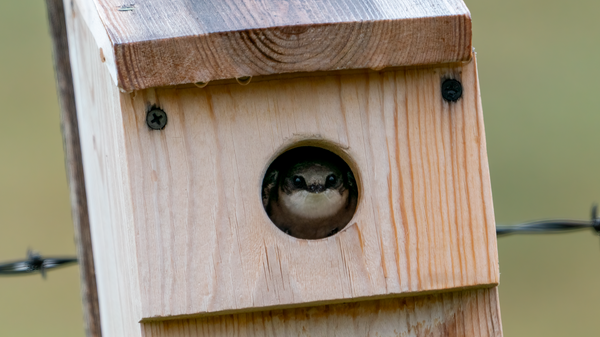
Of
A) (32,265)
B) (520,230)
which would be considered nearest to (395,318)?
(520,230)

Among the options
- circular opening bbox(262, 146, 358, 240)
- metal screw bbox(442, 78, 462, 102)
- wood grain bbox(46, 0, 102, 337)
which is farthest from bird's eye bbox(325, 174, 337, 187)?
wood grain bbox(46, 0, 102, 337)

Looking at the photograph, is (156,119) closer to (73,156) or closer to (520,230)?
(73,156)

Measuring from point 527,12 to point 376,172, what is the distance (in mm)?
5435

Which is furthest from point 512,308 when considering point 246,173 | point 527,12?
point 246,173

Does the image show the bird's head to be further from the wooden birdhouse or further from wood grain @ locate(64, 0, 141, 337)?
wood grain @ locate(64, 0, 141, 337)

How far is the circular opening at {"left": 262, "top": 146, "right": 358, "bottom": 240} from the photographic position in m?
2.29

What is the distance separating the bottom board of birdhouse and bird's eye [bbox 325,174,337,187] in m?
0.44

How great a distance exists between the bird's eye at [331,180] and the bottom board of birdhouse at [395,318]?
44 cm

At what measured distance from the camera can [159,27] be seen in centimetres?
172

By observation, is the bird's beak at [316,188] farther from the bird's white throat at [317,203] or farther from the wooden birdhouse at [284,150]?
the wooden birdhouse at [284,150]

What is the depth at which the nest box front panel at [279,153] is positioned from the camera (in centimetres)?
177

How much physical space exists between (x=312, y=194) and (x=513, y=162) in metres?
3.95

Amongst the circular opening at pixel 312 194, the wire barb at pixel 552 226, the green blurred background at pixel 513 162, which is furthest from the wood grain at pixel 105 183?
the green blurred background at pixel 513 162

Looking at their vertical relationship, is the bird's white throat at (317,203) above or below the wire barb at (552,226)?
above
